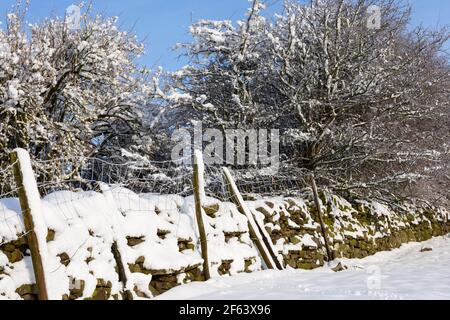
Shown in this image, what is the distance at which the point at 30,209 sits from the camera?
432 cm

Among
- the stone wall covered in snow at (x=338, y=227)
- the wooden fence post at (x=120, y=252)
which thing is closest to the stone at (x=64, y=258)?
the wooden fence post at (x=120, y=252)

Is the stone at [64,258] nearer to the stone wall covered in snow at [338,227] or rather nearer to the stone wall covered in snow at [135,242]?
the stone wall covered in snow at [135,242]

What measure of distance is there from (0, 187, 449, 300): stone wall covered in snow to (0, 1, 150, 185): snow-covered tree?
2.98 m

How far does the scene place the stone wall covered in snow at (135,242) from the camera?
14.4 ft

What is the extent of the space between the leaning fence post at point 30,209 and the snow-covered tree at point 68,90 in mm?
3687

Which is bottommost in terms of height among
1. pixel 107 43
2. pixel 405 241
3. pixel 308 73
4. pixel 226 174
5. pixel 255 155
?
pixel 405 241

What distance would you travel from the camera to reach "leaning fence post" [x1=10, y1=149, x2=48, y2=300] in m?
4.19

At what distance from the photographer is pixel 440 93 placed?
45.4ft

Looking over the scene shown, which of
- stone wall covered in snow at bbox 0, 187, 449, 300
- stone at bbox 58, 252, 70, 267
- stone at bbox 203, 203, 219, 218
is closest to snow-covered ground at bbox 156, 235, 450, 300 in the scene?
stone wall covered in snow at bbox 0, 187, 449, 300

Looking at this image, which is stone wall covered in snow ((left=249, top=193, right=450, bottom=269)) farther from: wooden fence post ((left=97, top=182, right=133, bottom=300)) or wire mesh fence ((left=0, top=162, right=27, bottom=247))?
wire mesh fence ((left=0, top=162, right=27, bottom=247))

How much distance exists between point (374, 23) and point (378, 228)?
6044 mm

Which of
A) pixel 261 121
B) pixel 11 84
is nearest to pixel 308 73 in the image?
pixel 261 121

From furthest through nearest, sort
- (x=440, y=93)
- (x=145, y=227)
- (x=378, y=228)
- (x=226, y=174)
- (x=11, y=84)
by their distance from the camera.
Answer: (x=440, y=93)
(x=378, y=228)
(x=11, y=84)
(x=226, y=174)
(x=145, y=227)

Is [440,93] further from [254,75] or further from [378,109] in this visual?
[254,75]
